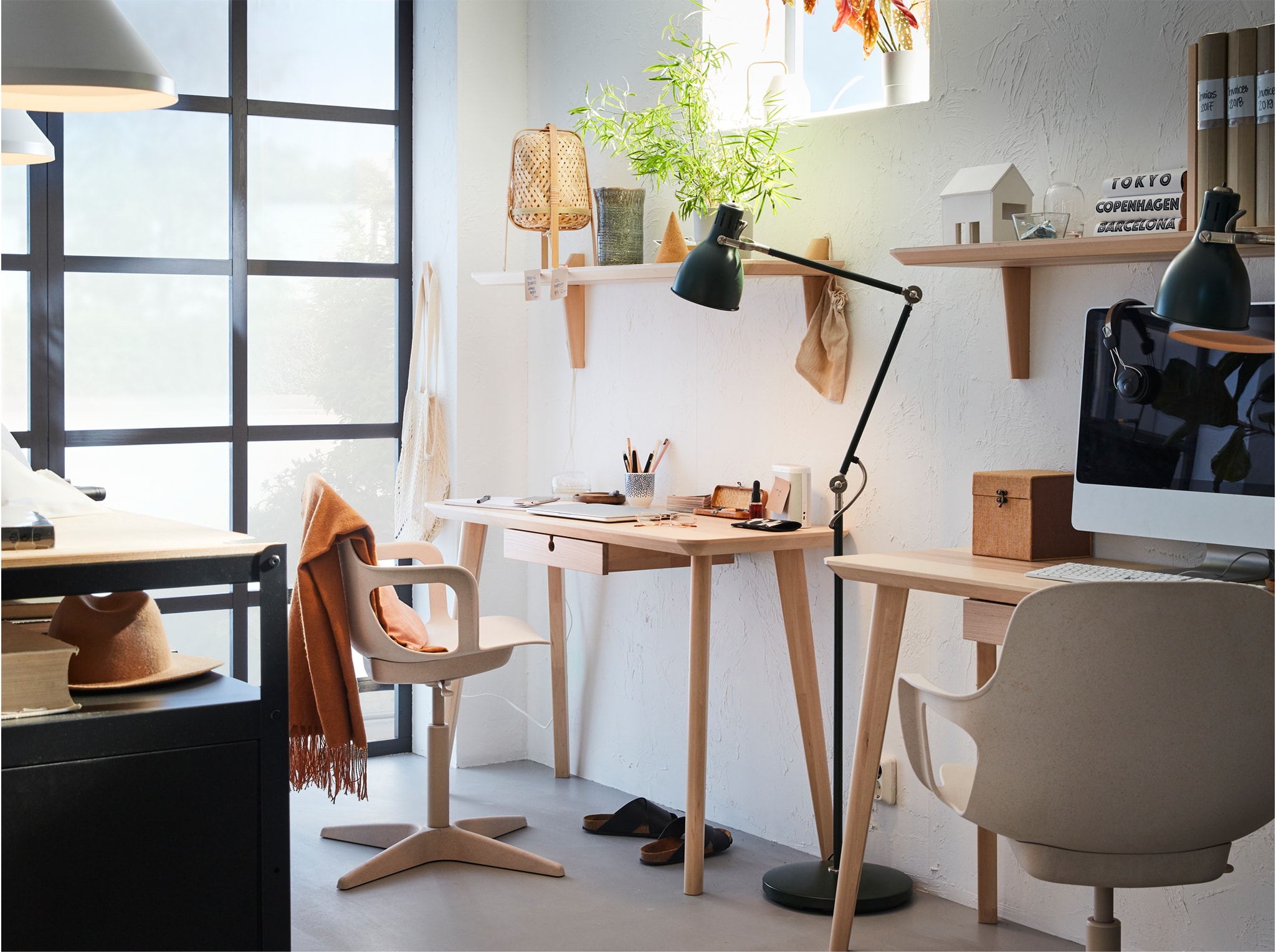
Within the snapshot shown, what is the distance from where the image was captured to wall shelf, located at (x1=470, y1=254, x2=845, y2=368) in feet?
11.0

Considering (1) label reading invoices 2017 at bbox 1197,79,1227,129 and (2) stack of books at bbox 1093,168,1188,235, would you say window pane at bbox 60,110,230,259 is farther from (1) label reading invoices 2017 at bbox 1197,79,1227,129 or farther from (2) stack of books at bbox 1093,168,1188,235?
(1) label reading invoices 2017 at bbox 1197,79,1227,129

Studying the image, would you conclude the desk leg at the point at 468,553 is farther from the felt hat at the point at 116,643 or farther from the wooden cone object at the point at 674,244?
the felt hat at the point at 116,643

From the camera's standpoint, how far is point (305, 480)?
14.2 feet

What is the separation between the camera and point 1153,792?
1.98 meters

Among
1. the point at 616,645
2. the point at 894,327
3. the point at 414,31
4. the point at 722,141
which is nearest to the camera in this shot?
the point at 894,327

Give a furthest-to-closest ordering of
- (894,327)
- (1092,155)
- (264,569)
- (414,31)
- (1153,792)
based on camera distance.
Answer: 1. (414,31)
2. (894,327)
3. (1092,155)
4. (264,569)
5. (1153,792)

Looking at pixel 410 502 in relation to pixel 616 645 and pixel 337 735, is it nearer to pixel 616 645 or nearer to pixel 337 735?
pixel 616 645

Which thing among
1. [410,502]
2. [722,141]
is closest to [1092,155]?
A: [722,141]

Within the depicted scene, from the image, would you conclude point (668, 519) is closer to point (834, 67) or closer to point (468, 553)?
point (468, 553)

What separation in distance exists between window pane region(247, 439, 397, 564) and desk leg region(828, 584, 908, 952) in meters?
2.21

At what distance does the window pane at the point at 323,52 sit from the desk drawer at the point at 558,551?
1.68 m

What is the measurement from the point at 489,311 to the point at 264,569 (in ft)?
7.81

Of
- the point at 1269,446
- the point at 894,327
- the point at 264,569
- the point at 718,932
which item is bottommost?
the point at 718,932

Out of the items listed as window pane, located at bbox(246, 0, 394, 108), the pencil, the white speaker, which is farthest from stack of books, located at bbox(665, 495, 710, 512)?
window pane, located at bbox(246, 0, 394, 108)
